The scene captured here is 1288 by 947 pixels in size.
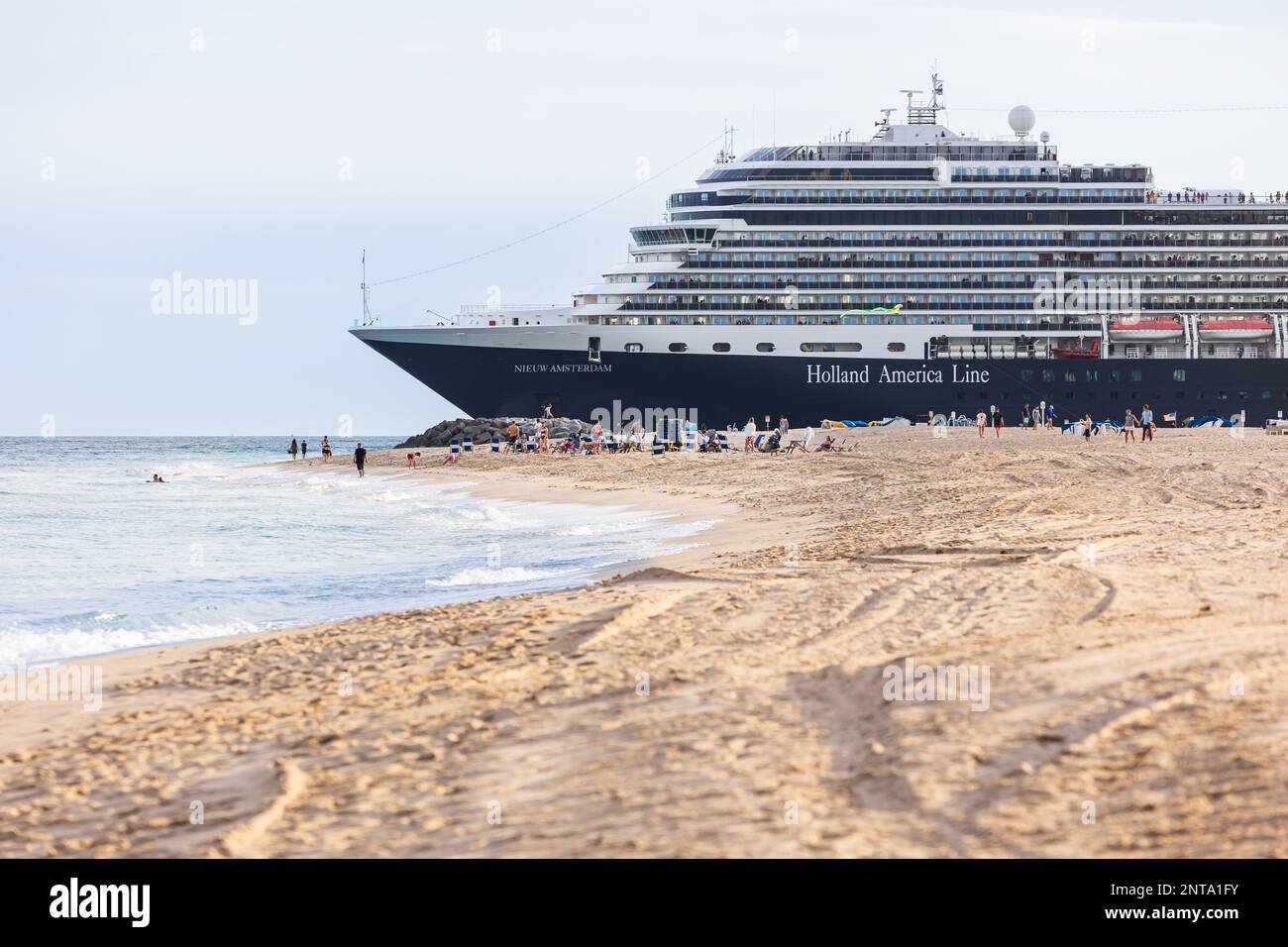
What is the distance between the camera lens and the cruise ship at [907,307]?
212 feet

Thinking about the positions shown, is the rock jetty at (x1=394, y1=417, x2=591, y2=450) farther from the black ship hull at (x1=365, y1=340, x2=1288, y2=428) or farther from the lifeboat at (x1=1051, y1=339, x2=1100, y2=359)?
the lifeboat at (x1=1051, y1=339, x2=1100, y2=359)

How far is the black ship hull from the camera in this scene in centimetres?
6425

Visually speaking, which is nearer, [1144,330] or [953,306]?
[953,306]

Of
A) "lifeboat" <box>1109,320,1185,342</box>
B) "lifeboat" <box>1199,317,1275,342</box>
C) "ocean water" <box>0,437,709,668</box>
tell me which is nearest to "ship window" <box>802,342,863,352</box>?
"lifeboat" <box>1109,320,1185,342</box>

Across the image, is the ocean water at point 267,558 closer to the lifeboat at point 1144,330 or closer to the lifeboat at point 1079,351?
the lifeboat at point 1079,351

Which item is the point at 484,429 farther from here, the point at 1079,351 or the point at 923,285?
Result: the point at 1079,351

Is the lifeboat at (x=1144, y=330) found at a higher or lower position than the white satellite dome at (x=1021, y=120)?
lower

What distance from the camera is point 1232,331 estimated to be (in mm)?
67125

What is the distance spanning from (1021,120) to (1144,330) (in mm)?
14316

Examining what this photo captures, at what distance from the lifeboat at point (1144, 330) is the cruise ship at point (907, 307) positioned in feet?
0.37

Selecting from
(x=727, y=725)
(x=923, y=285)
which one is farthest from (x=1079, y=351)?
(x=727, y=725)

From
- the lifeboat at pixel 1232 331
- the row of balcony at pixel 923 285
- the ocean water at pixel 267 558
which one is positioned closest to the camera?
the ocean water at pixel 267 558

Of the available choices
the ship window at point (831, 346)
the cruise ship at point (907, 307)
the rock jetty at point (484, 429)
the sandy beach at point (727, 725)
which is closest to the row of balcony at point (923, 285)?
the cruise ship at point (907, 307)
